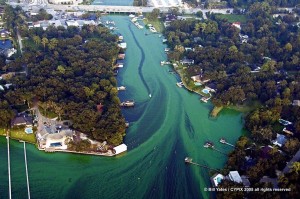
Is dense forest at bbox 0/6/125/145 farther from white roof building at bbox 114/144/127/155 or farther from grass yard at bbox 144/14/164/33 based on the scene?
grass yard at bbox 144/14/164/33

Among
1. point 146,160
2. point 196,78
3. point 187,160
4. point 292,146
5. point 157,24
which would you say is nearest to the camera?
point 292,146

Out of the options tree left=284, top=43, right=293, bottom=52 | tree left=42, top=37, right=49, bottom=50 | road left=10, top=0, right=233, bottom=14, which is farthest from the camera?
road left=10, top=0, right=233, bottom=14

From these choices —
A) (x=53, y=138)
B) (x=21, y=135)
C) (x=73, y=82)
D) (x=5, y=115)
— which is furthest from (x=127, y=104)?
(x=5, y=115)

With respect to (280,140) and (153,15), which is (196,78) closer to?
(280,140)

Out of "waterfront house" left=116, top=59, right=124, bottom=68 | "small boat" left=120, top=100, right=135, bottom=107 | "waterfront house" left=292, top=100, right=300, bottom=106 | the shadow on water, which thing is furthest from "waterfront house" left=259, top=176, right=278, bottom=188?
"waterfront house" left=116, top=59, right=124, bottom=68

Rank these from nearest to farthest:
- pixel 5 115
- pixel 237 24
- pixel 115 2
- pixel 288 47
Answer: pixel 5 115
pixel 288 47
pixel 237 24
pixel 115 2

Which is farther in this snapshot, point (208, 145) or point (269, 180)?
point (208, 145)

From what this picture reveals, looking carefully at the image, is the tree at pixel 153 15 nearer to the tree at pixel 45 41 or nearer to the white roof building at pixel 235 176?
the tree at pixel 45 41
